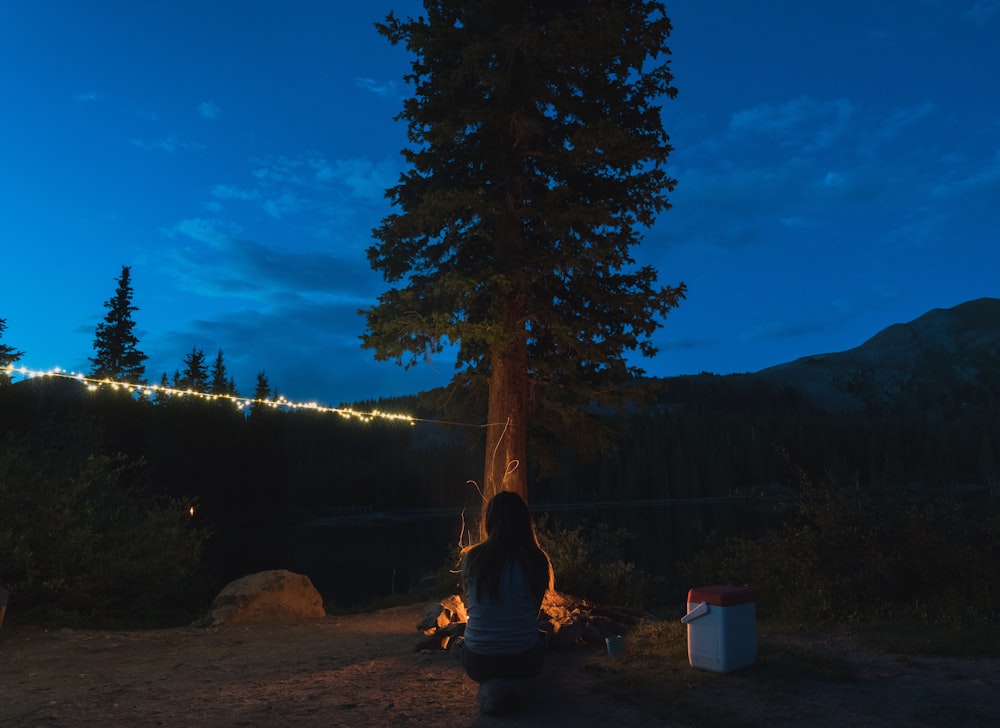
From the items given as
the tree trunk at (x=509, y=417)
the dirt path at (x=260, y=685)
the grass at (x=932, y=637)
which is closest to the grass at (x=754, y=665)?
the grass at (x=932, y=637)

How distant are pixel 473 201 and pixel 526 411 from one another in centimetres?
346

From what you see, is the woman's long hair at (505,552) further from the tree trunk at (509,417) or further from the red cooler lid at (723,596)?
the tree trunk at (509,417)

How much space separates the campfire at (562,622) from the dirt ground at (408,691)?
227 millimetres

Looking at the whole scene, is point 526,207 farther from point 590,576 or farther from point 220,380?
point 220,380

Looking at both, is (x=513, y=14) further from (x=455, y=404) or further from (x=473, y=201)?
(x=455, y=404)

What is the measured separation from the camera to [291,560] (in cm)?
3947

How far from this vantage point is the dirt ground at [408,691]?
5.10 meters

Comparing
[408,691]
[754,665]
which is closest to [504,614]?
[408,691]

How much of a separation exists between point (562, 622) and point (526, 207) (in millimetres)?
5908

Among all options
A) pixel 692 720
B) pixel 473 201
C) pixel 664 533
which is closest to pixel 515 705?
pixel 692 720

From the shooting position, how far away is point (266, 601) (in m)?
12.1

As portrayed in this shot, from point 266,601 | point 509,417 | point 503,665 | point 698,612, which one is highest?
point 509,417

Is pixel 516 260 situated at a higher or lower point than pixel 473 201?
lower

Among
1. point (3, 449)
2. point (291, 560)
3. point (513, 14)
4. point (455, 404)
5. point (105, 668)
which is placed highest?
point (513, 14)
